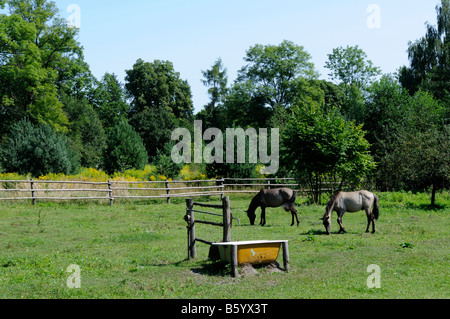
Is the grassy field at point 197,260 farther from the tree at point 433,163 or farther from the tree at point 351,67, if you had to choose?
the tree at point 351,67

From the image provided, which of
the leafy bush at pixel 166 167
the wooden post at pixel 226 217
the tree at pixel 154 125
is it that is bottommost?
the wooden post at pixel 226 217

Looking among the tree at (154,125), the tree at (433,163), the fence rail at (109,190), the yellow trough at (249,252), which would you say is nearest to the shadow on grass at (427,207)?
the tree at (433,163)

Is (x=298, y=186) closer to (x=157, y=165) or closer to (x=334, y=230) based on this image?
(x=157, y=165)

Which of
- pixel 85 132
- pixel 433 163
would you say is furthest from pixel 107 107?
pixel 433 163

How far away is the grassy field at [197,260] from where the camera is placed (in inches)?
287

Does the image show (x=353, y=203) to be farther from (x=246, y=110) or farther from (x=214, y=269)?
(x=246, y=110)

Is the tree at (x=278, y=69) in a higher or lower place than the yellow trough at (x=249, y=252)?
higher

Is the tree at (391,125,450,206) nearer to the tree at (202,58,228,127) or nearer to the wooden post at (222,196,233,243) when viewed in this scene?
the wooden post at (222,196,233,243)

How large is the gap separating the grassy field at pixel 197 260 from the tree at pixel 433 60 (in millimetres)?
35067

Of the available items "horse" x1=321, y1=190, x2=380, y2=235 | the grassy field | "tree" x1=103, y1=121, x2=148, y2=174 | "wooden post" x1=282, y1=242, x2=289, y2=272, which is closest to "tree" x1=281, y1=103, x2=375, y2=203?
the grassy field

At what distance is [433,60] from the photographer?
4953cm

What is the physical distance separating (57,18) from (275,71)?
24.7 meters

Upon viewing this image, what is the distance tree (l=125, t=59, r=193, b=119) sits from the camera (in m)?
59.5

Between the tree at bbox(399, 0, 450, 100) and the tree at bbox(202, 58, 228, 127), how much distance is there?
2509cm
